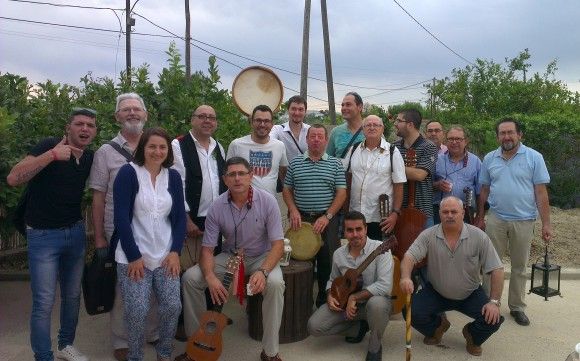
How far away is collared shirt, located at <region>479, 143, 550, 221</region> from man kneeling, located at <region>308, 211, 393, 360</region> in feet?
4.73

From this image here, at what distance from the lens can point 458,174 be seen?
561 centimetres

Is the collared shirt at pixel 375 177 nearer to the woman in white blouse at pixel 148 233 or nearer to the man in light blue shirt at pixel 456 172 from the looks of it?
the man in light blue shirt at pixel 456 172

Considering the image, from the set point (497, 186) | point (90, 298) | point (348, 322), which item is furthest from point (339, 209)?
point (90, 298)

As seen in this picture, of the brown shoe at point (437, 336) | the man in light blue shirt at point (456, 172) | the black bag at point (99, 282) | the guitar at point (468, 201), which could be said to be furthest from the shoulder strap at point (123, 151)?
the guitar at point (468, 201)

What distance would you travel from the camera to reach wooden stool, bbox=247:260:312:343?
4.71 m

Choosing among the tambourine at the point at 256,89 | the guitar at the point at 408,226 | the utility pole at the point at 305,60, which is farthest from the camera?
the utility pole at the point at 305,60

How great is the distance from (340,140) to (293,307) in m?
1.80

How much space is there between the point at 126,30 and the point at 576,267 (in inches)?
742

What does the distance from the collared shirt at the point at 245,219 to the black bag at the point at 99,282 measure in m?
0.73

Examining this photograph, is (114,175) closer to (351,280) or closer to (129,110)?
(129,110)

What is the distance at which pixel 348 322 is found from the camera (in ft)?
15.2

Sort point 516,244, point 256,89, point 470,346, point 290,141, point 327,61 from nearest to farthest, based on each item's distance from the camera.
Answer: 1. point 470,346
2. point 516,244
3. point 290,141
4. point 256,89
5. point 327,61

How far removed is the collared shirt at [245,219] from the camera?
441 cm

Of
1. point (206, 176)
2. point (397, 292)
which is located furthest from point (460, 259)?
point (206, 176)
